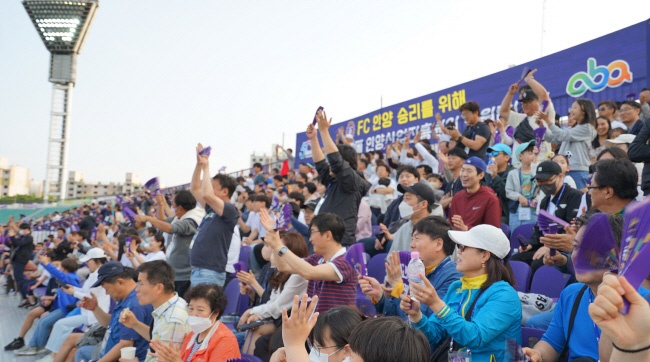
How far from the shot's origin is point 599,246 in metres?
1.91

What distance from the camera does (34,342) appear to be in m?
7.15

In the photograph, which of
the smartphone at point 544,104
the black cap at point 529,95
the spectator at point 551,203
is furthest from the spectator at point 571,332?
the black cap at point 529,95

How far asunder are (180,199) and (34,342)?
11.0 ft

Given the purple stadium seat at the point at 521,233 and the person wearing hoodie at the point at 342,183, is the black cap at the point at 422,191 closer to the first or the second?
the person wearing hoodie at the point at 342,183

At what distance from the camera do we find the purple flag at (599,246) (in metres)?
1.89

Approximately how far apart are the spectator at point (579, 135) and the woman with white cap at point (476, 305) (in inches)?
136

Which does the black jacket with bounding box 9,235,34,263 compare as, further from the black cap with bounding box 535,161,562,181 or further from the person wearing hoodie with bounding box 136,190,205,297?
the black cap with bounding box 535,161,562,181

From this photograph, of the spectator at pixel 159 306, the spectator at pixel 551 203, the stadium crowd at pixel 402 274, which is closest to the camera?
the stadium crowd at pixel 402 274

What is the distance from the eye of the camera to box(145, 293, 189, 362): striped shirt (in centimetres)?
389

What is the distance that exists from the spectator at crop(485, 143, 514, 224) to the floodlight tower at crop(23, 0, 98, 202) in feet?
150

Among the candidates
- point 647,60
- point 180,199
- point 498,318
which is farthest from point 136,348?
point 647,60

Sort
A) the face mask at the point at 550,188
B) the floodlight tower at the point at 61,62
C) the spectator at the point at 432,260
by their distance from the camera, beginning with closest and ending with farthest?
the spectator at the point at 432,260, the face mask at the point at 550,188, the floodlight tower at the point at 61,62

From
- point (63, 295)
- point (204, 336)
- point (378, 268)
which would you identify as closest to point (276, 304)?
point (204, 336)

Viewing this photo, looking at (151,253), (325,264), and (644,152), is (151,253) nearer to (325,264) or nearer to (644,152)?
(325,264)
